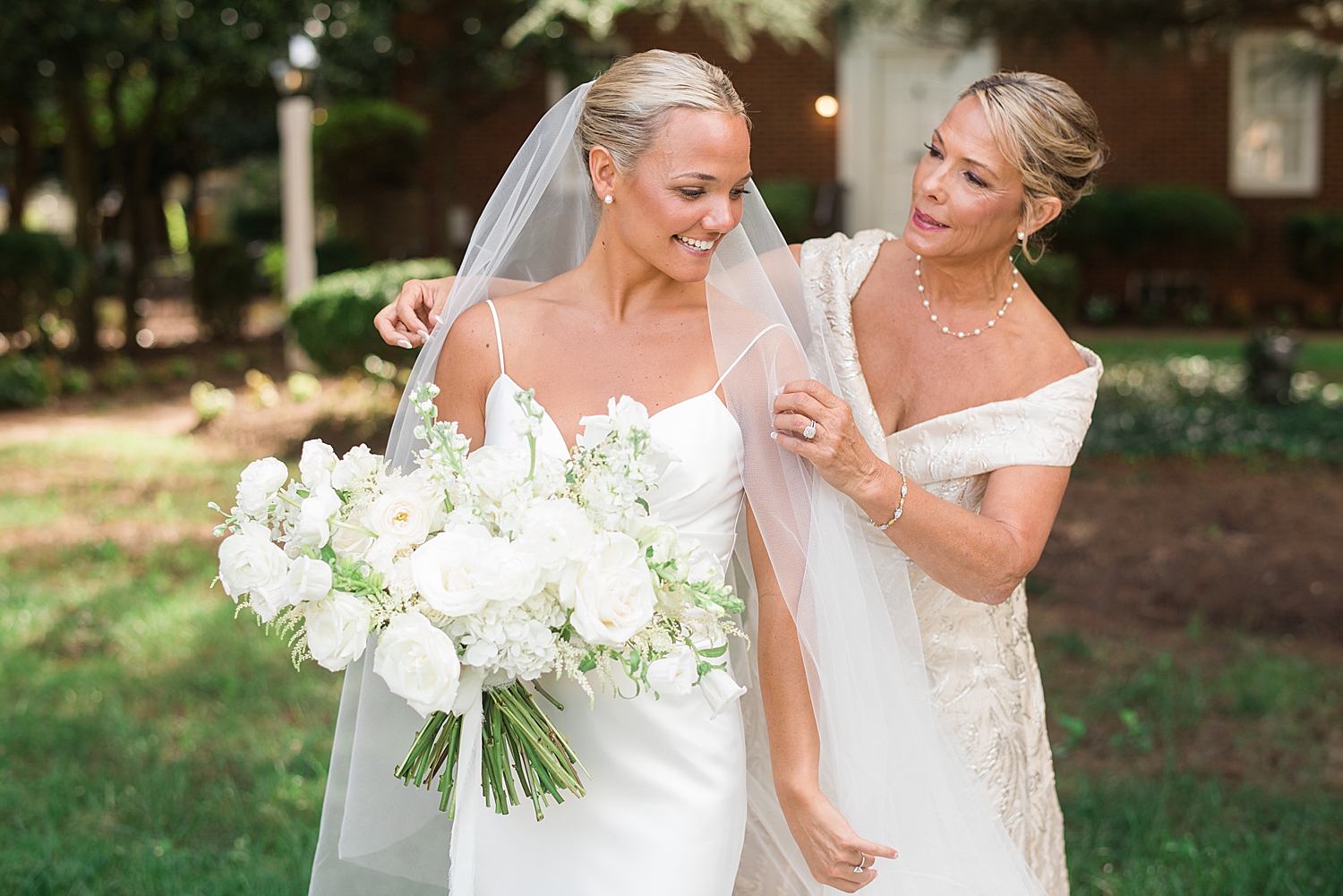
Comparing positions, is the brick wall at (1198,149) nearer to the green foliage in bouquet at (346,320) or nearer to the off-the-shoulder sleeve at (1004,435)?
Answer: the green foliage in bouquet at (346,320)

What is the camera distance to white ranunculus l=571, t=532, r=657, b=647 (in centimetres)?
188

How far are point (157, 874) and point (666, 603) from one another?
241cm

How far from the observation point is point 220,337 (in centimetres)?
1585

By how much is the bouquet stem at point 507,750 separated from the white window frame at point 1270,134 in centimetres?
1630

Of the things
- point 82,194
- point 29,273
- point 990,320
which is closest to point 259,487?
point 990,320

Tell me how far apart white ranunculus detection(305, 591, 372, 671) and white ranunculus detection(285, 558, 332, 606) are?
0.09 ft

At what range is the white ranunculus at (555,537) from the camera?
187 cm

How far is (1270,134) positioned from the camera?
16453 millimetres

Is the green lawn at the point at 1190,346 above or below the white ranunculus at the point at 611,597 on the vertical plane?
below

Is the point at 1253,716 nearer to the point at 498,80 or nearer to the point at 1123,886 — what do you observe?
the point at 1123,886

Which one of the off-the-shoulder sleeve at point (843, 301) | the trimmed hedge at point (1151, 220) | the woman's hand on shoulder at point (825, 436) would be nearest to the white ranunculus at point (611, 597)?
the woman's hand on shoulder at point (825, 436)

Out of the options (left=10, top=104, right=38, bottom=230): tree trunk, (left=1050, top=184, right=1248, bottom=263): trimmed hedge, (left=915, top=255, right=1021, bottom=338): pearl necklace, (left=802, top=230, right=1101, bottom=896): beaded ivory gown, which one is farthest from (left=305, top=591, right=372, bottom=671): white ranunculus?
(left=10, top=104, right=38, bottom=230): tree trunk

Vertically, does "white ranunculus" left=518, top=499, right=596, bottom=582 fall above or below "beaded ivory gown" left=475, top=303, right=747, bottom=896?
above

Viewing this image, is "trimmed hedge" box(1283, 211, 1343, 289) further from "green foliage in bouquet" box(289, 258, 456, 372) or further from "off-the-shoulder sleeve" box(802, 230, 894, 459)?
"off-the-shoulder sleeve" box(802, 230, 894, 459)
